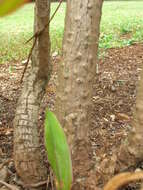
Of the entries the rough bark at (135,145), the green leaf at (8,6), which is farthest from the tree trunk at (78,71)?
the green leaf at (8,6)

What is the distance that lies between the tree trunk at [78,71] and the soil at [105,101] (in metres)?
0.13

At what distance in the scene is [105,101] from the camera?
2088 millimetres

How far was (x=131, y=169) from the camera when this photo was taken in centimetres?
104

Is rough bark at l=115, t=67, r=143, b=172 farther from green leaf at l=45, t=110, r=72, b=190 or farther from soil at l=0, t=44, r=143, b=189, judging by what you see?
green leaf at l=45, t=110, r=72, b=190

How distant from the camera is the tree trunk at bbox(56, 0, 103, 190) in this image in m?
0.96

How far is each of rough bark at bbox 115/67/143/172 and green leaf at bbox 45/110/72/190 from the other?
0.69 ft

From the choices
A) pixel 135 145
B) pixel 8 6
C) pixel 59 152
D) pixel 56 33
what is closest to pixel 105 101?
pixel 135 145

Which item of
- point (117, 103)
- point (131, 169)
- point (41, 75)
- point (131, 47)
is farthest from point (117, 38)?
point (131, 169)

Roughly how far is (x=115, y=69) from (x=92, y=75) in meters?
1.84

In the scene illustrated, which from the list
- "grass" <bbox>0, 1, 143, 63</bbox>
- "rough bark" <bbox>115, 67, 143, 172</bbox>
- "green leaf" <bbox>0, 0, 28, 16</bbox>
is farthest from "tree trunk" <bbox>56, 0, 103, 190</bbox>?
"grass" <bbox>0, 1, 143, 63</bbox>

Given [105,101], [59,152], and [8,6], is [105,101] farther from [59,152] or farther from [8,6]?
[8,6]

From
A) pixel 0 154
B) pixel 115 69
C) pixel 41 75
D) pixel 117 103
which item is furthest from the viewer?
pixel 115 69

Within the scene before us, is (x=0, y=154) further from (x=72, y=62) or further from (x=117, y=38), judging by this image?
(x=117, y=38)

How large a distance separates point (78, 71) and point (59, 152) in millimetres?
222
